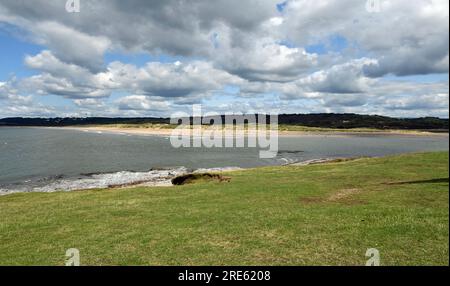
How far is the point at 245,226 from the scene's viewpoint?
20.9 metres

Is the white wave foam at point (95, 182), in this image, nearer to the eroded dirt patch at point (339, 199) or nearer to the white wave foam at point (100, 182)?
the white wave foam at point (100, 182)

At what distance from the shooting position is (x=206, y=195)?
1270 inches

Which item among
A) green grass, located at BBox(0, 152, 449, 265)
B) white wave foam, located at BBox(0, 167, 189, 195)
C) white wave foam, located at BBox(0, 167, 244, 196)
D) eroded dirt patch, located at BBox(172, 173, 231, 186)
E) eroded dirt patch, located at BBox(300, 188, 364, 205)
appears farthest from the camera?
white wave foam, located at BBox(0, 167, 189, 195)

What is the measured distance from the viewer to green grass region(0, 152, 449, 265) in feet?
53.5

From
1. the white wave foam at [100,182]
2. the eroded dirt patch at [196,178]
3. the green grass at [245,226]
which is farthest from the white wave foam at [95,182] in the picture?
the green grass at [245,226]

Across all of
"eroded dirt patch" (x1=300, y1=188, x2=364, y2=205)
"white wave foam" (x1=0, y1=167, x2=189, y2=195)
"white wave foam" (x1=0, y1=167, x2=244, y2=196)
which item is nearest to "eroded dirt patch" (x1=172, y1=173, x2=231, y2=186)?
"white wave foam" (x1=0, y1=167, x2=189, y2=195)

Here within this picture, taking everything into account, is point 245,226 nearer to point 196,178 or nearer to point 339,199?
point 339,199

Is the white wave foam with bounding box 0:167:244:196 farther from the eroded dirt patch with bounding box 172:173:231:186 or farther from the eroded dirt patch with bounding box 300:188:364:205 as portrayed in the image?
the eroded dirt patch with bounding box 300:188:364:205

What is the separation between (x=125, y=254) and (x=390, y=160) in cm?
4173

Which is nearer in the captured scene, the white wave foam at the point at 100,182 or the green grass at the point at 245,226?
the green grass at the point at 245,226

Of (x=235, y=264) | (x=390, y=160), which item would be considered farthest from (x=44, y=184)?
(x=235, y=264)

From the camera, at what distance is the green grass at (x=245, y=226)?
16.3m
